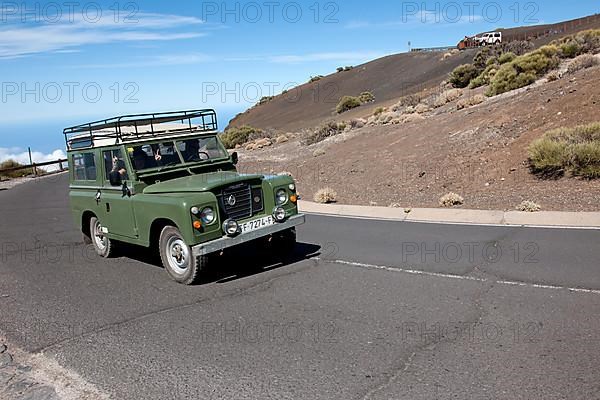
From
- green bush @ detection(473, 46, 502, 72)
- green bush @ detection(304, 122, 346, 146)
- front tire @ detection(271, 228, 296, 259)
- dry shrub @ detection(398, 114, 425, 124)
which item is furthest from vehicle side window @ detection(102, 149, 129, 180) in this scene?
green bush @ detection(473, 46, 502, 72)

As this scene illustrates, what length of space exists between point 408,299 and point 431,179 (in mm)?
10731

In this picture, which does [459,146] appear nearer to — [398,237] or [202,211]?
[398,237]

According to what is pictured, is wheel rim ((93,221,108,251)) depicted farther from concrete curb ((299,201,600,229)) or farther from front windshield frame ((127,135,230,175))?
concrete curb ((299,201,600,229))

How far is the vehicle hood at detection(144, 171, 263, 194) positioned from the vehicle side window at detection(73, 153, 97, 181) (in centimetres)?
176

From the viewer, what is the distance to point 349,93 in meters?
77.8

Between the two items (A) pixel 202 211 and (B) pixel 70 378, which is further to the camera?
(A) pixel 202 211

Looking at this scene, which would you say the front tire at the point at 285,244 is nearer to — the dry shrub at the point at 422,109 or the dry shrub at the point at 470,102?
the dry shrub at the point at 470,102

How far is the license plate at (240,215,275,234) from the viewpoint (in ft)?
25.6

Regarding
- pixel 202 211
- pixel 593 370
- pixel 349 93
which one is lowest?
pixel 593 370

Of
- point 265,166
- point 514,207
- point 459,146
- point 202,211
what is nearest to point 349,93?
point 265,166

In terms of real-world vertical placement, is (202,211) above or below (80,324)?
above

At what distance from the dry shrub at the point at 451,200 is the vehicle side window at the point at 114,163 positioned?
26.3ft

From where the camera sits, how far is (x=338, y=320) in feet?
19.6

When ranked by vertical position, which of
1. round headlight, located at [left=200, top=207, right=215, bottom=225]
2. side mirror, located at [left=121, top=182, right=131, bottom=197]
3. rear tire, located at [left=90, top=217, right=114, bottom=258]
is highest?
side mirror, located at [left=121, top=182, right=131, bottom=197]
